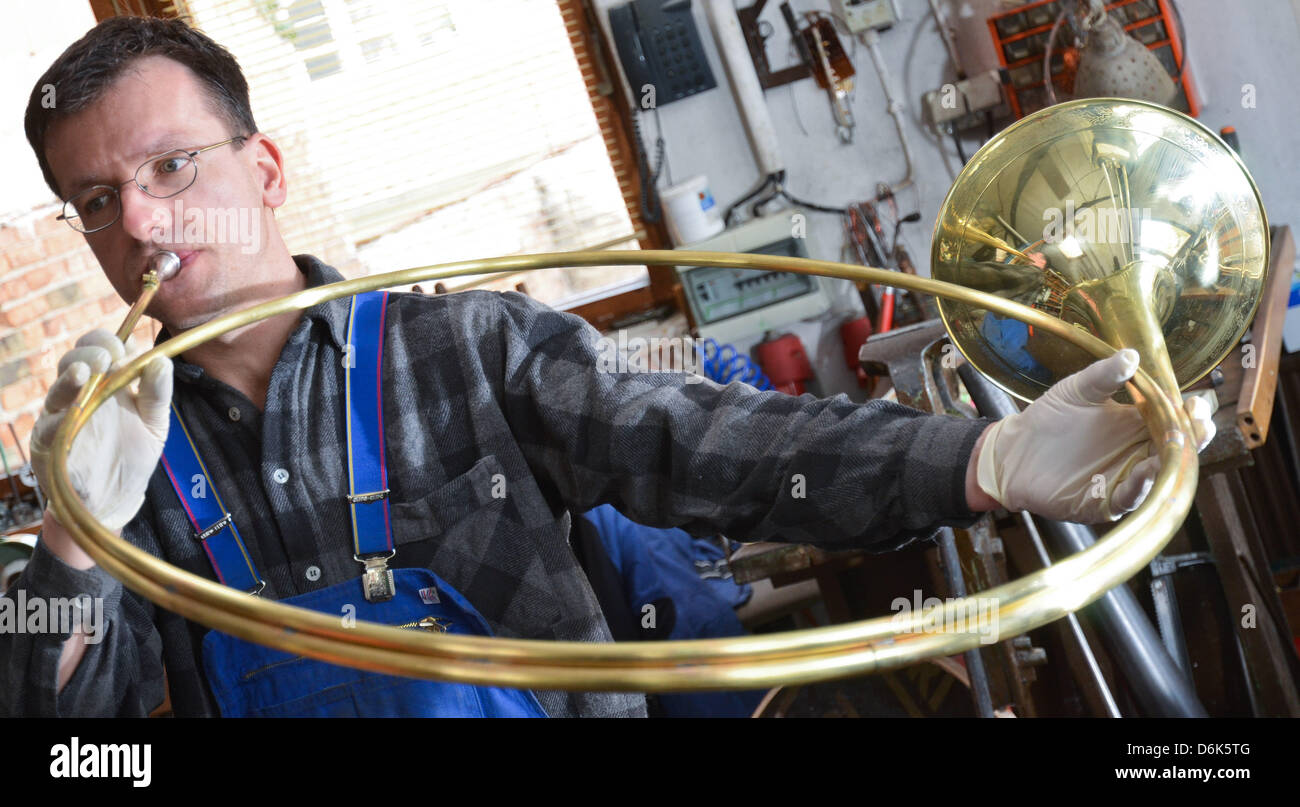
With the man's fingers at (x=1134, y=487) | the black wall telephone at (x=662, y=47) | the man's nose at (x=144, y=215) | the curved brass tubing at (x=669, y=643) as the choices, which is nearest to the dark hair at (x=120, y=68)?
the man's nose at (x=144, y=215)

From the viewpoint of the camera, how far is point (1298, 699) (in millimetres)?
1985

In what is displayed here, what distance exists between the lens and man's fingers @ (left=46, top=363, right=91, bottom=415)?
99 centimetres

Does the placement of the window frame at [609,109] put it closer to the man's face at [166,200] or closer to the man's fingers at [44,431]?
the man's face at [166,200]

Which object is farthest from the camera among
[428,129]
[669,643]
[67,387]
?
[428,129]

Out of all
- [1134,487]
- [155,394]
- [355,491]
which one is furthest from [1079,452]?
[155,394]

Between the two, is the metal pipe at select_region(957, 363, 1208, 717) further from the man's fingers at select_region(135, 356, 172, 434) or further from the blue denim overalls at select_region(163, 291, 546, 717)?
the man's fingers at select_region(135, 356, 172, 434)

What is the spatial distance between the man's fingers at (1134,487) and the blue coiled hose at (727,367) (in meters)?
1.83

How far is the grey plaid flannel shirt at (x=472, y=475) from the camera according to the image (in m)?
1.05

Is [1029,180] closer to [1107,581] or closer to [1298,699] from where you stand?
[1107,581]

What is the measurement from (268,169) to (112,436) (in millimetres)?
497

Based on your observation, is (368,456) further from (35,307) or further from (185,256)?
(35,307)

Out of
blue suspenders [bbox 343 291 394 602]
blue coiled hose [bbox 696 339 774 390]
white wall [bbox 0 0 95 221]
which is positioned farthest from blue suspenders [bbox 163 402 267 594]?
white wall [bbox 0 0 95 221]

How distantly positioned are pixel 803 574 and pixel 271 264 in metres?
1.42

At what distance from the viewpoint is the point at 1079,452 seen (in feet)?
2.88
